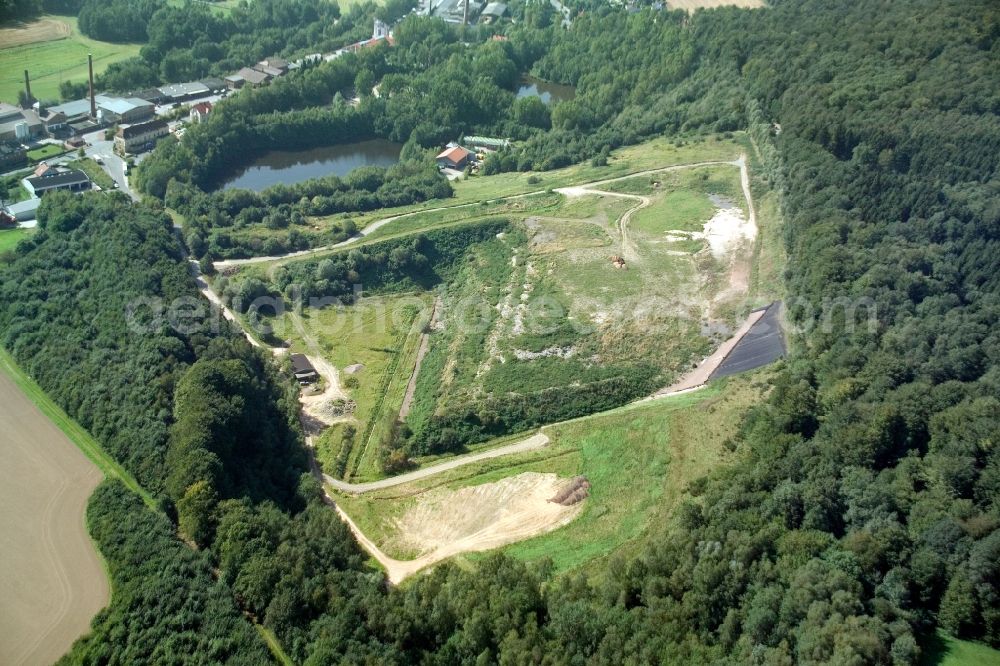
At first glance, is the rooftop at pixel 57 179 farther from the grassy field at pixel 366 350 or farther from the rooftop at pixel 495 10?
the rooftop at pixel 495 10

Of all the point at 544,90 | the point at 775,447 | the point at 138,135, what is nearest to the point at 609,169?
the point at 544,90

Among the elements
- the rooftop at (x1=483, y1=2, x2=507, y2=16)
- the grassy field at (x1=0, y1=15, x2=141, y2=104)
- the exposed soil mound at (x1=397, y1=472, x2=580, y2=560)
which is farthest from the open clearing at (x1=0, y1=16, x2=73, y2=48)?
the exposed soil mound at (x1=397, y1=472, x2=580, y2=560)

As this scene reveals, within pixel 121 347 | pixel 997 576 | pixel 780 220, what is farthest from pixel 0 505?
pixel 780 220

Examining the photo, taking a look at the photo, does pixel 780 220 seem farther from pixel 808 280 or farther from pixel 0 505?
pixel 0 505

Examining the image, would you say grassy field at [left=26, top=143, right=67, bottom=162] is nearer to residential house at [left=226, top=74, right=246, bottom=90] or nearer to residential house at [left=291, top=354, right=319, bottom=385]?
residential house at [left=226, top=74, right=246, bottom=90]

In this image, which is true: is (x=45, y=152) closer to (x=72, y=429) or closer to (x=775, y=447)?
(x=72, y=429)

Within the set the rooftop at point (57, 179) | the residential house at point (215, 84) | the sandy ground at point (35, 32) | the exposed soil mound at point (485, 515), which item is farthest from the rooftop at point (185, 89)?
the exposed soil mound at point (485, 515)
